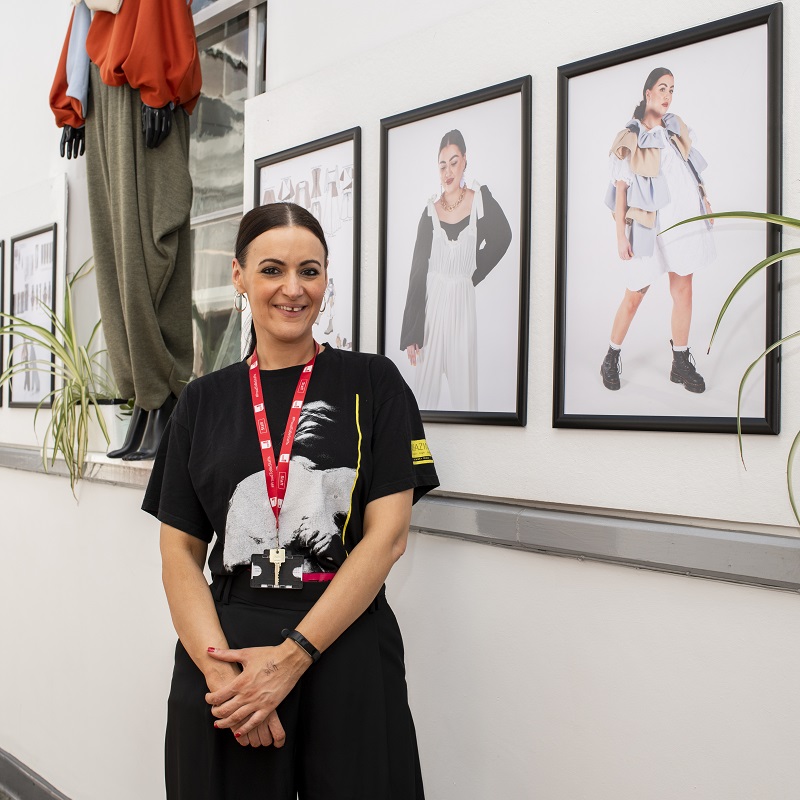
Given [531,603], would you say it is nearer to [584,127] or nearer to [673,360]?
[673,360]

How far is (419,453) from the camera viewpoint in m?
1.52

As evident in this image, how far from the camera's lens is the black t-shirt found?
4.81ft

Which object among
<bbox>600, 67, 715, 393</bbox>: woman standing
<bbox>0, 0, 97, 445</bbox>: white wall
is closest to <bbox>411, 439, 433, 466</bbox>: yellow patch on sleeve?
<bbox>600, 67, 715, 393</bbox>: woman standing

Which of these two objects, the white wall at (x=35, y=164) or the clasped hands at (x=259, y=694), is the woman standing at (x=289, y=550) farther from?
the white wall at (x=35, y=164)

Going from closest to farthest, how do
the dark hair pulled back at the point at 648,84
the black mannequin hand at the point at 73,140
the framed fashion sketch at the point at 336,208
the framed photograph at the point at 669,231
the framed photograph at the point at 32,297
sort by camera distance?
the framed photograph at the point at 669,231
the dark hair pulled back at the point at 648,84
the framed fashion sketch at the point at 336,208
the black mannequin hand at the point at 73,140
the framed photograph at the point at 32,297

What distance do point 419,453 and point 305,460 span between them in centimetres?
21

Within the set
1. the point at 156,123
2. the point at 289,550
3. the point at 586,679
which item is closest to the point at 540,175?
the point at 289,550

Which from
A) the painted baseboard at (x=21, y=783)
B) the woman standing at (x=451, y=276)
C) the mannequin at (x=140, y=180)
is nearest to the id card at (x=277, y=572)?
the woman standing at (x=451, y=276)

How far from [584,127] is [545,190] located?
136mm

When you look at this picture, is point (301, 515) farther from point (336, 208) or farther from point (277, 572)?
point (336, 208)

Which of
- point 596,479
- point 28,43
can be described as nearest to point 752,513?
point 596,479

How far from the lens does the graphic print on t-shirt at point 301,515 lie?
1.46 meters

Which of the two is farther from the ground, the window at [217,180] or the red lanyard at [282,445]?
the window at [217,180]

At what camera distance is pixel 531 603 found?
5.35ft
